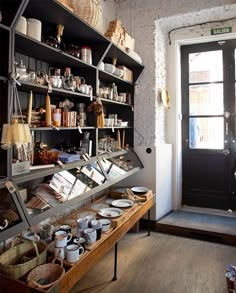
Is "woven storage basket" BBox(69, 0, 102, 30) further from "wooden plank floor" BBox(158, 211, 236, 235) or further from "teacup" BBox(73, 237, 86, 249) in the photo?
"wooden plank floor" BBox(158, 211, 236, 235)

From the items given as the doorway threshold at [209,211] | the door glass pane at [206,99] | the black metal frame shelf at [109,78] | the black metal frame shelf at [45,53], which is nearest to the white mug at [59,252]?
the black metal frame shelf at [45,53]

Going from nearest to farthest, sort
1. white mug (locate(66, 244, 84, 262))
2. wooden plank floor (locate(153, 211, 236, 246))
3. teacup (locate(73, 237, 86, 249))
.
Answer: white mug (locate(66, 244, 84, 262)) → teacup (locate(73, 237, 86, 249)) → wooden plank floor (locate(153, 211, 236, 246))

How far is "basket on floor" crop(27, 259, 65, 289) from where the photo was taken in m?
1.42

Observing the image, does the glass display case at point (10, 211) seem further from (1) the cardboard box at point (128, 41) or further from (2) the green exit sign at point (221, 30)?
(2) the green exit sign at point (221, 30)

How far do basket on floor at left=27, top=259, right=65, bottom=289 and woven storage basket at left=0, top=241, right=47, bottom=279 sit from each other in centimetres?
5

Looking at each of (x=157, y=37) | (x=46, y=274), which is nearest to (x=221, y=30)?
(x=157, y=37)

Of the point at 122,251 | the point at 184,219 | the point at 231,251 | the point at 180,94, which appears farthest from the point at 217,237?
the point at 180,94

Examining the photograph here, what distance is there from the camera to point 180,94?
3734 mm

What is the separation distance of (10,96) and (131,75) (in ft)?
6.91

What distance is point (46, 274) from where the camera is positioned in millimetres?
1506

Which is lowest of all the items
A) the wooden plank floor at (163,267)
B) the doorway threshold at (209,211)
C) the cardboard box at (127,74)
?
the wooden plank floor at (163,267)

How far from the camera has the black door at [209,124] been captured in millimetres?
3482

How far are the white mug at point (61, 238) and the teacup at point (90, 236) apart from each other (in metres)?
0.12

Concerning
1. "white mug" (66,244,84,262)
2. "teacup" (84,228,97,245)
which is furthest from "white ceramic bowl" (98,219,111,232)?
"white mug" (66,244,84,262)
